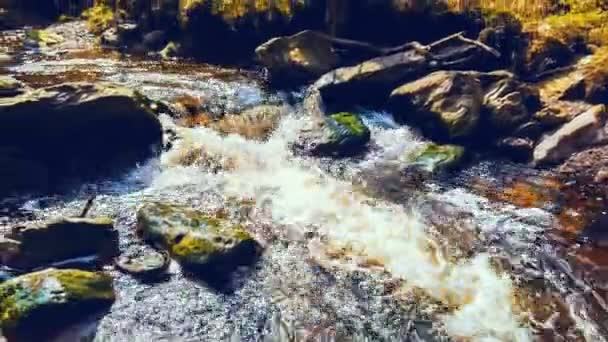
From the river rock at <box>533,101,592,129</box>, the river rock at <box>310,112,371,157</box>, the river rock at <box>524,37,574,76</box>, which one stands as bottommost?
the river rock at <box>310,112,371,157</box>

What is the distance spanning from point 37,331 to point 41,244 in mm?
1837

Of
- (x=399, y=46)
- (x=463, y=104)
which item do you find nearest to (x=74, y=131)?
(x=463, y=104)

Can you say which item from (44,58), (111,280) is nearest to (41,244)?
(111,280)

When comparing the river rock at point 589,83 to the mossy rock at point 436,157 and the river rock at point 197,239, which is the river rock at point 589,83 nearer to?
the mossy rock at point 436,157

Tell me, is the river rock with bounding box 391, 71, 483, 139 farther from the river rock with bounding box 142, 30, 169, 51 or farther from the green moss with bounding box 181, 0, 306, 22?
the river rock with bounding box 142, 30, 169, 51

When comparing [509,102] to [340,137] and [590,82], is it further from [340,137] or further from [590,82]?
[340,137]

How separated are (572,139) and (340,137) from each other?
5556mm

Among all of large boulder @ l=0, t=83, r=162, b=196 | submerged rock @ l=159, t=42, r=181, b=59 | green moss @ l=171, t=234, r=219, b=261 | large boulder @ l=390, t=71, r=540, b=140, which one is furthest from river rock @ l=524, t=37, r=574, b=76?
green moss @ l=171, t=234, r=219, b=261

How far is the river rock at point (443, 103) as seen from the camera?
589 inches

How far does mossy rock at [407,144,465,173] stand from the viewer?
14.0m

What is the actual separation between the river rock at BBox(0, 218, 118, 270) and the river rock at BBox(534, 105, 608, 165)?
9869mm

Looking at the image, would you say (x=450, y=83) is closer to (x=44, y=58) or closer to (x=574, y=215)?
(x=574, y=215)

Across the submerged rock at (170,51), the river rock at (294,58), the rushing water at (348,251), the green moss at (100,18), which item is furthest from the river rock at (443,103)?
the green moss at (100,18)

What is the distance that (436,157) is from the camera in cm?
1420
